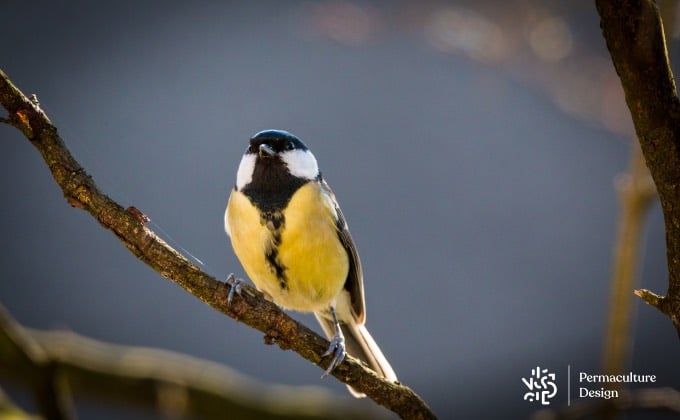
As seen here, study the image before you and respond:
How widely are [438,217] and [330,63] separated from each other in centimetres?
105

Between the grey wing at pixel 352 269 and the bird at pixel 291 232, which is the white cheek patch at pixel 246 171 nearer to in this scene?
the bird at pixel 291 232

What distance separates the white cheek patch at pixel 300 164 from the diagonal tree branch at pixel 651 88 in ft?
3.66

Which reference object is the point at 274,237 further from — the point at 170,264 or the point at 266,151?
the point at 170,264

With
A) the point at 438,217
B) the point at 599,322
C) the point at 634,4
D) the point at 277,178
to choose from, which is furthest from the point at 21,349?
the point at 599,322

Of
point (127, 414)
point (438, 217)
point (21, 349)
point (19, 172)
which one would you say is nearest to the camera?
point (21, 349)

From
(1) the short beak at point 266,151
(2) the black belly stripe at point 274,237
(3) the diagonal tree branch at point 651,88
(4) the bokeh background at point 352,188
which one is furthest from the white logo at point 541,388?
(3) the diagonal tree branch at point 651,88

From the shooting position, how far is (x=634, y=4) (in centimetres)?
113

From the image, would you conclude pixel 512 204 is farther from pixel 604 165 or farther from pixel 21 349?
Answer: pixel 21 349

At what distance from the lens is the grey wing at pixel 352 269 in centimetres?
222

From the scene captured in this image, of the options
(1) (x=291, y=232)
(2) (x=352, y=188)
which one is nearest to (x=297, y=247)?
(1) (x=291, y=232)

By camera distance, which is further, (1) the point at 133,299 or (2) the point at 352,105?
(2) the point at 352,105

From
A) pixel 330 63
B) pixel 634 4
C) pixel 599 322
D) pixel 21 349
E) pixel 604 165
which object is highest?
pixel 330 63

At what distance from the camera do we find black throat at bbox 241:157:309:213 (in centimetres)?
205

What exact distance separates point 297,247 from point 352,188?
2065mm
